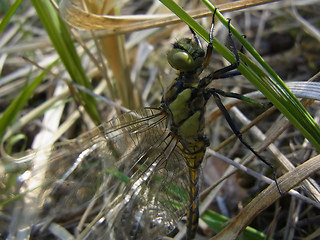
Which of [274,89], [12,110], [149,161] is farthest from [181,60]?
[12,110]

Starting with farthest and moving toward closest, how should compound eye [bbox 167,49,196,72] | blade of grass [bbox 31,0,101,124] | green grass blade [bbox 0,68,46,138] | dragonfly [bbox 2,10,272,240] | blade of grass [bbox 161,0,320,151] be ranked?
green grass blade [bbox 0,68,46,138] → blade of grass [bbox 31,0,101,124] → dragonfly [bbox 2,10,272,240] → compound eye [bbox 167,49,196,72] → blade of grass [bbox 161,0,320,151]

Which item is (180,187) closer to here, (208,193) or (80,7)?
(208,193)

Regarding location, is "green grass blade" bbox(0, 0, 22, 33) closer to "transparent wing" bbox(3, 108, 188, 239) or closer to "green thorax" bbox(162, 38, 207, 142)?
"transparent wing" bbox(3, 108, 188, 239)

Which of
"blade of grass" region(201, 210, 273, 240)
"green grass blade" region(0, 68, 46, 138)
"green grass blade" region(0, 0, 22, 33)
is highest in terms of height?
"green grass blade" region(0, 0, 22, 33)

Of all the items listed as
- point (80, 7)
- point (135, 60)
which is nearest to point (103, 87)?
point (135, 60)

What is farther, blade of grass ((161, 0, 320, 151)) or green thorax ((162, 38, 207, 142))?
green thorax ((162, 38, 207, 142))

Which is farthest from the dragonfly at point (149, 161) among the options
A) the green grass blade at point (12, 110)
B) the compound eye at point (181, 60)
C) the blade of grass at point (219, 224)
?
the green grass blade at point (12, 110)

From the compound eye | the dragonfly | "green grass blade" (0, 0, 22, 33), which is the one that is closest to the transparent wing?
the dragonfly

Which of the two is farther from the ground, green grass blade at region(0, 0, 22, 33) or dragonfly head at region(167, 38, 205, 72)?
green grass blade at region(0, 0, 22, 33)
